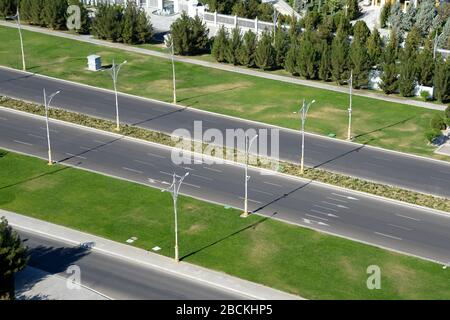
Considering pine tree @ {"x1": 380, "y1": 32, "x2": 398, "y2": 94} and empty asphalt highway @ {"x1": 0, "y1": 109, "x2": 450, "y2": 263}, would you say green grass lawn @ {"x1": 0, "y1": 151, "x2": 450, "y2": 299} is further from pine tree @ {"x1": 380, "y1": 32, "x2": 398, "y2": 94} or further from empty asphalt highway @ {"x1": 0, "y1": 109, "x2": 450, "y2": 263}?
pine tree @ {"x1": 380, "y1": 32, "x2": 398, "y2": 94}

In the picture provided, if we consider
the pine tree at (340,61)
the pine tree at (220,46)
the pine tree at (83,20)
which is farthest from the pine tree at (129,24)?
the pine tree at (340,61)

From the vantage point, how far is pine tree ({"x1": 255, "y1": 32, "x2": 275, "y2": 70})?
11756cm

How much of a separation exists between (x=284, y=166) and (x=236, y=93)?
89.6 feet

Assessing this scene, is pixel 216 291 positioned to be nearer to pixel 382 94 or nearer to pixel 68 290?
pixel 68 290

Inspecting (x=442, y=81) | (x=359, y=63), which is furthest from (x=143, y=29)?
(x=442, y=81)

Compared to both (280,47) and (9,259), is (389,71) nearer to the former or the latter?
(280,47)

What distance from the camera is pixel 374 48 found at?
115062 millimetres

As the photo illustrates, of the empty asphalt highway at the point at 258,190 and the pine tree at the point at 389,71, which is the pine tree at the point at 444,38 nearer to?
the pine tree at the point at 389,71

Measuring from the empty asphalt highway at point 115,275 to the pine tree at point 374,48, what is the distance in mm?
62336

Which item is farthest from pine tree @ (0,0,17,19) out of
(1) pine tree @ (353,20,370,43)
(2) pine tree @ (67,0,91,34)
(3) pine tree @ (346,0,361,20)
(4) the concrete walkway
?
(1) pine tree @ (353,20,370,43)

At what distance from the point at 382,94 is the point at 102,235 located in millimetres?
57485

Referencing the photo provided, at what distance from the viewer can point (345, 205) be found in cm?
7500

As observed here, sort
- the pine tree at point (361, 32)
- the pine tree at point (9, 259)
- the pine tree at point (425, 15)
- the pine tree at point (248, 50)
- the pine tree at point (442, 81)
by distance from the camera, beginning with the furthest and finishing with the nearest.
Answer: the pine tree at point (425, 15), the pine tree at point (361, 32), the pine tree at point (248, 50), the pine tree at point (442, 81), the pine tree at point (9, 259)

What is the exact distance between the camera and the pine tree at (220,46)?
396 feet
